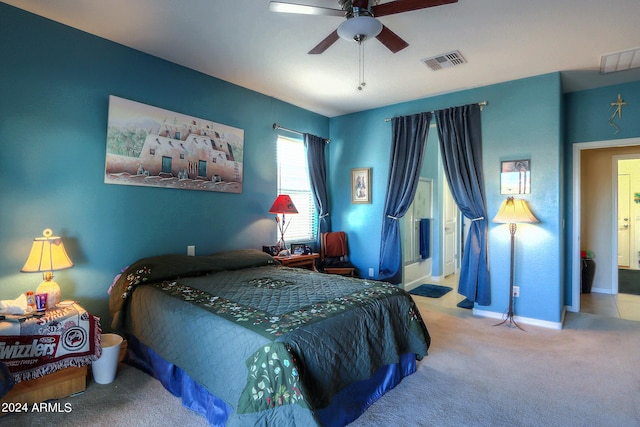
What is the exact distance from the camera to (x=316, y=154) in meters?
4.91

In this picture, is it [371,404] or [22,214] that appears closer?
[371,404]

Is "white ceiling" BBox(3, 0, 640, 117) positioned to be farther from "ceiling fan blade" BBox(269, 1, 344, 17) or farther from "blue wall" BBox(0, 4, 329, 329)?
"ceiling fan blade" BBox(269, 1, 344, 17)

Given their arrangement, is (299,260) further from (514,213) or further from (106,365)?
(514,213)

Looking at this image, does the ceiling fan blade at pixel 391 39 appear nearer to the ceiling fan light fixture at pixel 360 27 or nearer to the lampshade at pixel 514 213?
the ceiling fan light fixture at pixel 360 27

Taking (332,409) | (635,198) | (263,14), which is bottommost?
(332,409)

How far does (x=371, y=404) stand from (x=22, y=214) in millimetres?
2869

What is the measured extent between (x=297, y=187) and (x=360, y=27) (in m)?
2.90

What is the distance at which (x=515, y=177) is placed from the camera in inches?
146

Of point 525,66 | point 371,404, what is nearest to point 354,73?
point 525,66

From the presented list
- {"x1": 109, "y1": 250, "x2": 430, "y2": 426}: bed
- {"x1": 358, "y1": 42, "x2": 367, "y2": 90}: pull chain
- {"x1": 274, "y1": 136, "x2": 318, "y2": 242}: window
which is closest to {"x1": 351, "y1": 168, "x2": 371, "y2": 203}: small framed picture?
{"x1": 274, "y1": 136, "x2": 318, "y2": 242}: window

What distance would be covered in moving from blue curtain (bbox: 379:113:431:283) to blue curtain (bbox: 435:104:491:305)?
1.23ft

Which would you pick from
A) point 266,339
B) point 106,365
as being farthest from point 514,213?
point 106,365

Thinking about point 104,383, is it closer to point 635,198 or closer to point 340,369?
point 340,369

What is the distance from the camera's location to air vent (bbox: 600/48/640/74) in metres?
3.04
